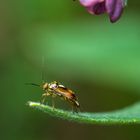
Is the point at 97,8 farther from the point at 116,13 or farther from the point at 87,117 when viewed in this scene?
the point at 87,117

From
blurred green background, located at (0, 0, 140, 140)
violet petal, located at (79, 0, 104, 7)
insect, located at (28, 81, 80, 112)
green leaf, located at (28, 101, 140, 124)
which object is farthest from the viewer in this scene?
blurred green background, located at (0, 0, 140, 140)

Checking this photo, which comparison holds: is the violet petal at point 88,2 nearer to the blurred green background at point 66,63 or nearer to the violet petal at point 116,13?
the violet petal at point 116,13

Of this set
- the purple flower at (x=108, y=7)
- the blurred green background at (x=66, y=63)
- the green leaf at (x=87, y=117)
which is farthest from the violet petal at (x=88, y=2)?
the blurred green background at (x=66, y=63)

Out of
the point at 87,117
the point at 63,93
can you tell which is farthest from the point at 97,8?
the point at 63,93

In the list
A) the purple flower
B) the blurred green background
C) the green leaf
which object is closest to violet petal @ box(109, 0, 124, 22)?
the purple flower

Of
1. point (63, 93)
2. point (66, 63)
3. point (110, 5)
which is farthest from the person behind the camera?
point (66, 63)

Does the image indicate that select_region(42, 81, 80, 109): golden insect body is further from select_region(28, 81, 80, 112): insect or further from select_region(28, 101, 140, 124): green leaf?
select_region(28, 101, 140, 124): green leaf
